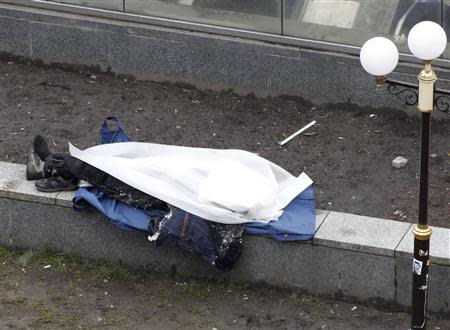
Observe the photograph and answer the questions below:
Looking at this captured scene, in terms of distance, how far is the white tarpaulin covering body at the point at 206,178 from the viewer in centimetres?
894

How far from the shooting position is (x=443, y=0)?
10484 mm

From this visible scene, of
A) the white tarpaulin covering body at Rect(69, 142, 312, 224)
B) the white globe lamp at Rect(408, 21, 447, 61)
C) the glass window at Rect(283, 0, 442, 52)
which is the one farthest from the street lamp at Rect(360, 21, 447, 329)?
the glass window at Rect(283, 0, 442, 52)

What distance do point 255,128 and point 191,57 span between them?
1.01 m

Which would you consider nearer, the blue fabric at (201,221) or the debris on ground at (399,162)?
the blue fabric at (201,221)

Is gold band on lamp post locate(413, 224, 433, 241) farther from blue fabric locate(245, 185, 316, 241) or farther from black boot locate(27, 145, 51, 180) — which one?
black boot locate(27, 145, 51, 180)

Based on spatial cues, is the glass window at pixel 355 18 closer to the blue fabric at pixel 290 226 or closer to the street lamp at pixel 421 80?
the blue fabric at pixel 290 226

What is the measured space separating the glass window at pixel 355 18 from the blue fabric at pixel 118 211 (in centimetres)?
268

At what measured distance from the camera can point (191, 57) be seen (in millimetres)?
11273

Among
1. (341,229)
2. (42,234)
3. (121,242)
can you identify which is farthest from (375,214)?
(42,234)

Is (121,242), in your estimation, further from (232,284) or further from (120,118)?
(120,118)

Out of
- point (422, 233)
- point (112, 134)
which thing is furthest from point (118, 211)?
point (422, 233)

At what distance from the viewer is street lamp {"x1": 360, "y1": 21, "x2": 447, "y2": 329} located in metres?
7.50

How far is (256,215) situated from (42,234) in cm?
174

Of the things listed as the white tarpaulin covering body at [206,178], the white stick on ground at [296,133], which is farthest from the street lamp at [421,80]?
the white stick on ground at [296,133]
